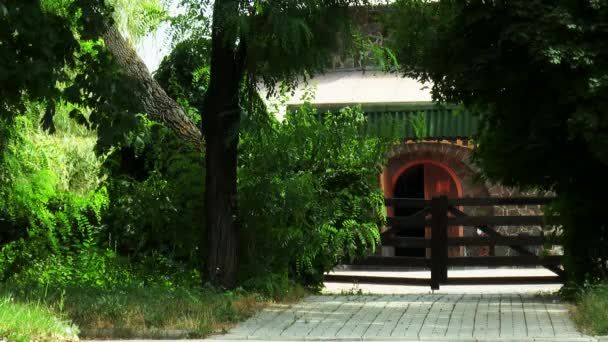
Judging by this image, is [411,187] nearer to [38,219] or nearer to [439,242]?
[439,242]

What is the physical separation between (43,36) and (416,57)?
5.62 m

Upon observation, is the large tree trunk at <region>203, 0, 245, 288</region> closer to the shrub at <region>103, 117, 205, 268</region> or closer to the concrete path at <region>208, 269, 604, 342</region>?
the shrub at <region>103, 117, 205, 268</region>

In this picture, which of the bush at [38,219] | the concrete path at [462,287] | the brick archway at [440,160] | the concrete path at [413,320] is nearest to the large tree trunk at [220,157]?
the concrete path at [413,320]

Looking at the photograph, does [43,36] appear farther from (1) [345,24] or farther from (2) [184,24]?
(1) [345,24]

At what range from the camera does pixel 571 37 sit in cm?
1382

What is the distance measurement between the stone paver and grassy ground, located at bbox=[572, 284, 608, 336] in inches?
5.9

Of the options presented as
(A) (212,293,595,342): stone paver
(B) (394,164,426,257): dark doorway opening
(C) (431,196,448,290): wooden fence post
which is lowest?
(A) (212,293,595,342): stone paver

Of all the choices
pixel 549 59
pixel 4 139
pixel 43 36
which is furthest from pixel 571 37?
pixel 4 139

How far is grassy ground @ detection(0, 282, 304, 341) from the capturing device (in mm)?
9773

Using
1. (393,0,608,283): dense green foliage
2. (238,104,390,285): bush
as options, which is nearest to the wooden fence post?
(238,104,390,285): bush

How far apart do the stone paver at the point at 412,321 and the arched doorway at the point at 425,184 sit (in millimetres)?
11986

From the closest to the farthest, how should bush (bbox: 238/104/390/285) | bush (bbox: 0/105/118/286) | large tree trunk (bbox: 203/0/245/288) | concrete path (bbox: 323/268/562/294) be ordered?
large tree trunk (bbox: 203/0/245/288) → bush (bbox: 238/104/390/285) → bush (bbox: 0/105/118/286) → concrete path (bbox: 323/268/562/294)

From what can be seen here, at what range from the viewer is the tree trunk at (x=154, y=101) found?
1778 cm

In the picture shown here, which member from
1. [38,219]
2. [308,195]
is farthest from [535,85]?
[38,219]
